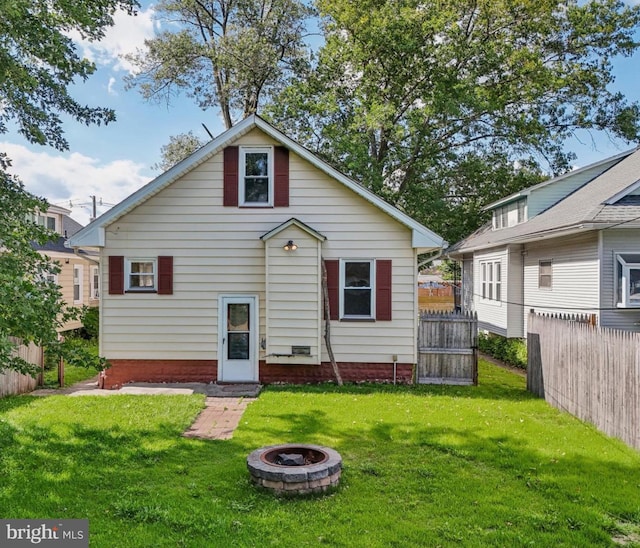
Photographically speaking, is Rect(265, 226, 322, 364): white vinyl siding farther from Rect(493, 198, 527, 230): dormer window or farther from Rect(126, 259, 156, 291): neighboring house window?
Rect(493, 198, 527, 230): dormer window

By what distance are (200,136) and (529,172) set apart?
17288mm

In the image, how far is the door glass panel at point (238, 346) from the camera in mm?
11109

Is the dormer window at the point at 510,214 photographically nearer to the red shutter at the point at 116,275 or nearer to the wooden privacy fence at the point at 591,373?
the wooden privacy fence at the point at 591,373

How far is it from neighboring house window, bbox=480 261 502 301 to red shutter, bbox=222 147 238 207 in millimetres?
10992

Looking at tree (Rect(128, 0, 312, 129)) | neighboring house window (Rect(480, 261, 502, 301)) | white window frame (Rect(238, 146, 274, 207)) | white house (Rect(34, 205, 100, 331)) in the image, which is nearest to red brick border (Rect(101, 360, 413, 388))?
white window frame (Rect(238, 146, 274, 207))

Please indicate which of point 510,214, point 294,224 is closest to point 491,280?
point 510,214

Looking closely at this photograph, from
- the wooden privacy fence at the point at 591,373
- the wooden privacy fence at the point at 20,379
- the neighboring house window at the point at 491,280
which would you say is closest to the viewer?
the wooden privacy fence at the point at 591,373

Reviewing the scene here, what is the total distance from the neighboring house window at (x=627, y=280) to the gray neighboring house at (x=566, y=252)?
21 mm

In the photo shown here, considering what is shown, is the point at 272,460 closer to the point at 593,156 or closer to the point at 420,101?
the point at 420,101

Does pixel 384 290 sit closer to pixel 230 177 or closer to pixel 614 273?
pixel 230 177

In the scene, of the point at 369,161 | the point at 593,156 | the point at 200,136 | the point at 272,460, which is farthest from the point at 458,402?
the point at 200,136

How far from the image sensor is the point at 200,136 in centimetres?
2534

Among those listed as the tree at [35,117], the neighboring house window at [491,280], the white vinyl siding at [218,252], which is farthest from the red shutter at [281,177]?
the neighboring house window at [491,280]

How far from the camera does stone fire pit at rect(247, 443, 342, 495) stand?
16.3ft
